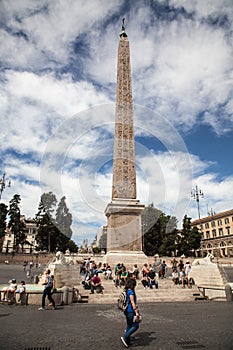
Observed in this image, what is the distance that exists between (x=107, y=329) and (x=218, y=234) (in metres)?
60.9

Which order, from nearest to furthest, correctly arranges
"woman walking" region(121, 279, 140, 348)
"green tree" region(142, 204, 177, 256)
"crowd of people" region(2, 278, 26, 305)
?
"woman walking" region(121, 279, 140, 348) < "crowd of people" region(2, 278, 26, 305) < "green tree" region(142, 204, 177, 256)

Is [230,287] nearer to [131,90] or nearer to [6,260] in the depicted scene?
[131,90]

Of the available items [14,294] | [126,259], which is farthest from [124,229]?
[14,294]

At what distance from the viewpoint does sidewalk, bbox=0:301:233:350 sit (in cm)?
462

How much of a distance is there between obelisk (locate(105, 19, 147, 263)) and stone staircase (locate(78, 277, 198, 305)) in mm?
3415

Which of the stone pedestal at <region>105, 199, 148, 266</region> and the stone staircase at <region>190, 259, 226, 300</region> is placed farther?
the stone pedestal at <region>105, 199, 148, 266</region>

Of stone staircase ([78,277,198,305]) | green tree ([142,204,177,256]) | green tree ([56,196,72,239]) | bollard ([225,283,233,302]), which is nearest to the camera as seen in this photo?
bollard ([225,283,233,302])

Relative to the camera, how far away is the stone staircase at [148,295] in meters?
10.5

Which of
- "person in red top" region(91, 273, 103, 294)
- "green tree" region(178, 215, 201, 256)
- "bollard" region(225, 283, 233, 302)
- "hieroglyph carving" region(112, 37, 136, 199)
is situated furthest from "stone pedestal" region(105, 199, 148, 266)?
"green tree" region(178, 215, 201, 256)

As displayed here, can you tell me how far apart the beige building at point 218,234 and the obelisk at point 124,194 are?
134 ft

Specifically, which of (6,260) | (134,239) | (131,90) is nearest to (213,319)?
(134,239)

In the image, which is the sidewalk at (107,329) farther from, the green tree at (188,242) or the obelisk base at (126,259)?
the green tree at (188,242)

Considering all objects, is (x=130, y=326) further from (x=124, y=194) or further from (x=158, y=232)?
(x=158, y=232)

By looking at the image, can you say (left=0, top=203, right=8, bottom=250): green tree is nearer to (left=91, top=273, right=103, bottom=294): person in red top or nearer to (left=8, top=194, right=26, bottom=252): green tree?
(left=8, top=194, right=26, bottom=252): green tree
